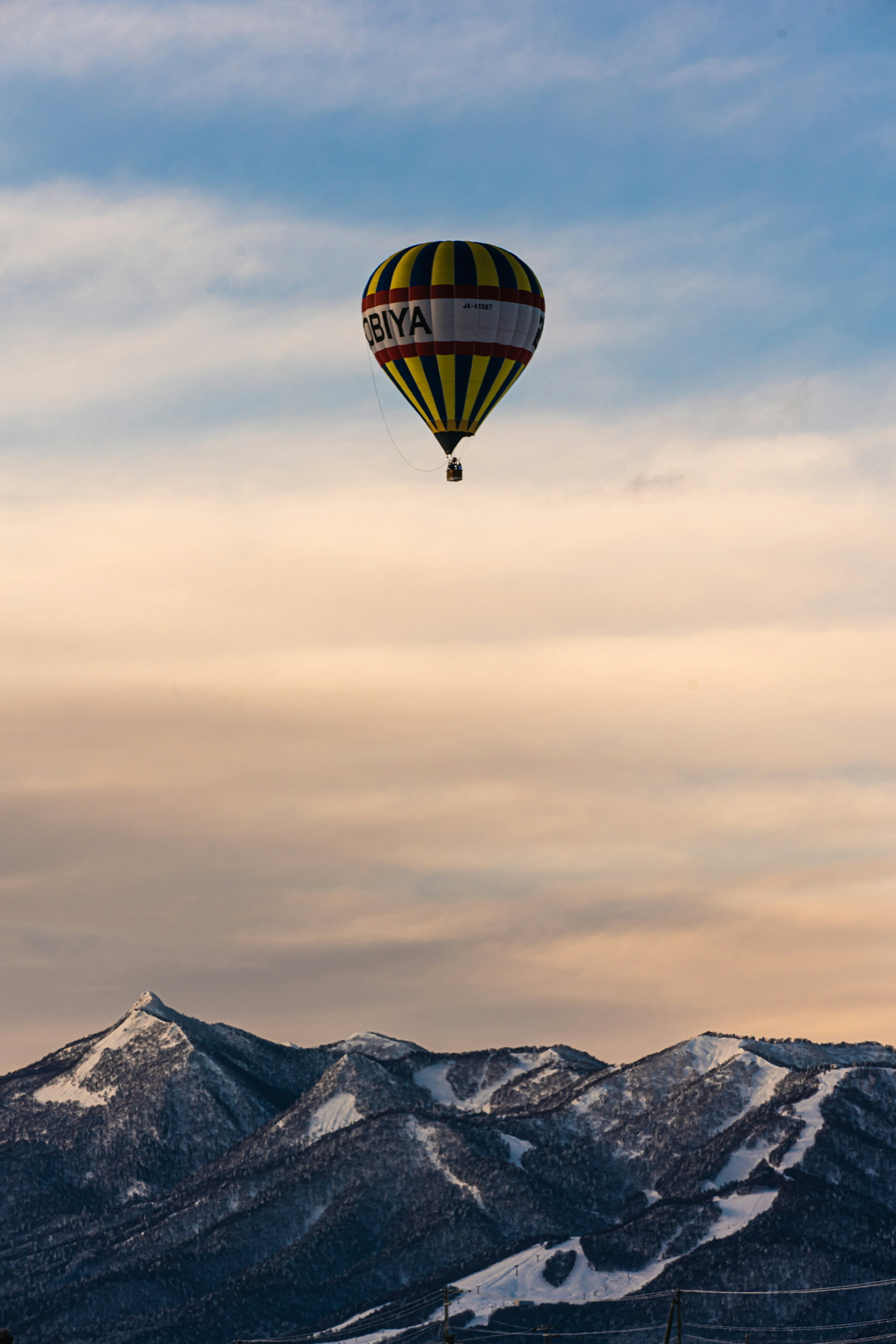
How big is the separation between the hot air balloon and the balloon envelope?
0.05 metres

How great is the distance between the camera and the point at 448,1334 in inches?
5492

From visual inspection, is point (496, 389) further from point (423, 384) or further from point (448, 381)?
point (423, 384)

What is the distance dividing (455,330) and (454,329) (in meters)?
0.04

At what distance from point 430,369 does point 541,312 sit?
11480 millimetres

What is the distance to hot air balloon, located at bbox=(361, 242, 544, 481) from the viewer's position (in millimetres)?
155000

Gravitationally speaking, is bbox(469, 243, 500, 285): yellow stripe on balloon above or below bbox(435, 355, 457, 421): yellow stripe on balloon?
above

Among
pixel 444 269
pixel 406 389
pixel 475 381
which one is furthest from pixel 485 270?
pixel 406 389

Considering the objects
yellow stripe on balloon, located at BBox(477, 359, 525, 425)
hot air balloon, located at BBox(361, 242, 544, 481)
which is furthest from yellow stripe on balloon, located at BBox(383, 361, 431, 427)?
yellow stripe on balloon, located at BBox(477, 359, 525, 425)

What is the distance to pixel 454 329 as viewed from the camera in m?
155

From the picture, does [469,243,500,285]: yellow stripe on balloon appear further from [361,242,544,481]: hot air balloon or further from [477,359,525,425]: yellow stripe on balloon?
[477,359,525,425]: yellow stripe on balloon

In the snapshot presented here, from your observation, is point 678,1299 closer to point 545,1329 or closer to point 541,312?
point 545,1329

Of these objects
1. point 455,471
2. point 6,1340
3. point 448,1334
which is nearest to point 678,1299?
point 448,1334

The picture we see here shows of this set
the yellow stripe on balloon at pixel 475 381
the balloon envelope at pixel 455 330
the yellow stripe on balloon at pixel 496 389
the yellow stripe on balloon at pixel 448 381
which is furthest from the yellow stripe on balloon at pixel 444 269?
the yellow stripe on balloon at pixel 496 389

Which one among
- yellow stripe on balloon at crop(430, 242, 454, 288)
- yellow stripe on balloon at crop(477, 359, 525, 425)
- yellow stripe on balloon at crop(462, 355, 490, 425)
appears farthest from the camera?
yellow stripe on balloon at crop(477, 359, 525, 425)
